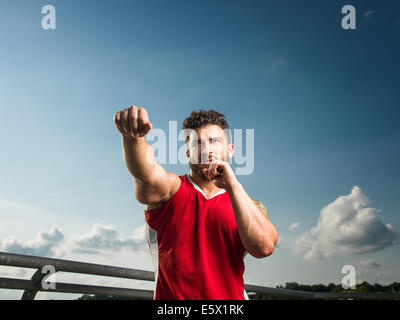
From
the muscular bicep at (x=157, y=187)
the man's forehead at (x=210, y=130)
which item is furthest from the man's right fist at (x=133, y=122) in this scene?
the man's forehead at (x=210, y=130)

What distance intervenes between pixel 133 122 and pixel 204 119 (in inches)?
29.6

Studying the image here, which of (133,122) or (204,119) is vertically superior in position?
(204,119)

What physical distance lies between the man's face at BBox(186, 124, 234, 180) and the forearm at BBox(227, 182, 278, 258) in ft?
0.94

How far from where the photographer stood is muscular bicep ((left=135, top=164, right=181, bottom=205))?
5.00 ft

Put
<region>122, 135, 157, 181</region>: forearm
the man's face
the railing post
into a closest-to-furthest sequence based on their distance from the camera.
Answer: <region>122, 135, 157, 181</region>: forearm, the man's face, the railing post

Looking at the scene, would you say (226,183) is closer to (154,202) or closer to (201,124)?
(154,202)

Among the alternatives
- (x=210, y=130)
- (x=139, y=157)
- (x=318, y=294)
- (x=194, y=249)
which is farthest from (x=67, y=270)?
(x=318, y=294)

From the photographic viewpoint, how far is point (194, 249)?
1611 mm

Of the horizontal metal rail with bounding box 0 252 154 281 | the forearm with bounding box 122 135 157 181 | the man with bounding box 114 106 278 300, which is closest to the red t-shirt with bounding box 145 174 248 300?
the man with bounding box 114 106 278 300

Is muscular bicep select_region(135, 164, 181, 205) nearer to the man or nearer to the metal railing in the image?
the man

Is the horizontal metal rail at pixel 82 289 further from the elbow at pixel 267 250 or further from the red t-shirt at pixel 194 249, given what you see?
the elbow at pixel 267 250

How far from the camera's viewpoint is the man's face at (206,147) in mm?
1755

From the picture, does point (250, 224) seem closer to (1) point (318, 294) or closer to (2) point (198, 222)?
(2) point (198, 222)

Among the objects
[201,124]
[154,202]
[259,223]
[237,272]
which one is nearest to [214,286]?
[237,272]
